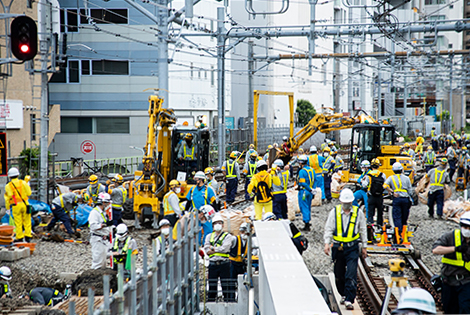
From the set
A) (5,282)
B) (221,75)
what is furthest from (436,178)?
(5,282)

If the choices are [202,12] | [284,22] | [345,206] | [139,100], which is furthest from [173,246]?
[284,22]

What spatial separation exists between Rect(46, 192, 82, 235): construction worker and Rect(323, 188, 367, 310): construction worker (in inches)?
333

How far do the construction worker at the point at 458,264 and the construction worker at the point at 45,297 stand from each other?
5.99 metres

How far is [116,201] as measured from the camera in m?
14.7

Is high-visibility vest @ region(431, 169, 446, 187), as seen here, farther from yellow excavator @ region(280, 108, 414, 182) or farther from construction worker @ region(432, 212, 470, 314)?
construction worker @ region(432, 212, 470, 314)

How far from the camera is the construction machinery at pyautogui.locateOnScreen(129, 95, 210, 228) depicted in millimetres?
15570

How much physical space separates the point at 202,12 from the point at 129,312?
39.7 m

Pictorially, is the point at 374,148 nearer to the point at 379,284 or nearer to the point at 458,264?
the point at 379,284

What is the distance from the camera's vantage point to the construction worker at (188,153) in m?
17.1

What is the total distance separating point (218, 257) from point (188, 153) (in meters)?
8.23

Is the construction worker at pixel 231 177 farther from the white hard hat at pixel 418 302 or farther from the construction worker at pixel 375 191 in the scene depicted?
the white hard hat at pixel 418 302

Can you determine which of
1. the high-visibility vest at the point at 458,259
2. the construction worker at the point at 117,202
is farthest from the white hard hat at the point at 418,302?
the construction worker at the point at 117,202

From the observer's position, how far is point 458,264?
7.00 m

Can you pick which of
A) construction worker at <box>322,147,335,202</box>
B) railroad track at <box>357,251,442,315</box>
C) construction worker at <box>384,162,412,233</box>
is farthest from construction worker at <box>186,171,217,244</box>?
construction worker at <box>322,147,335,202</box>
